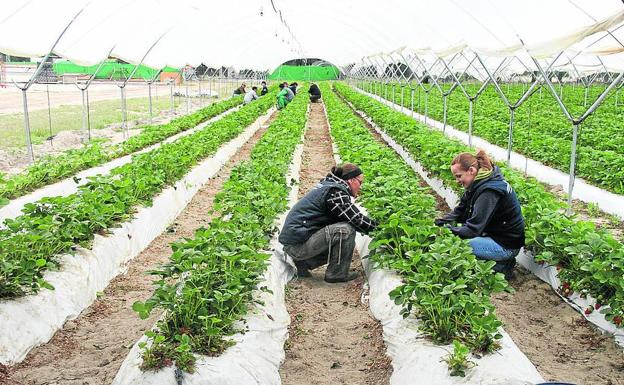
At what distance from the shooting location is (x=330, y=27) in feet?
89.3

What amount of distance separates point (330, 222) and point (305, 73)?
63.7 metres

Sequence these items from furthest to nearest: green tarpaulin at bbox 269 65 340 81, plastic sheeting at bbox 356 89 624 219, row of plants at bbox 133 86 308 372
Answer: green tarpaulin at bbox 269 65 340 81 < plastic sheeting at bbox 356 89 624 219 < row of plants at bbox 133 86 308 372

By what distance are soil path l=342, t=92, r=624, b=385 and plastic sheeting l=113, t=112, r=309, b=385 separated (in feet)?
5.76

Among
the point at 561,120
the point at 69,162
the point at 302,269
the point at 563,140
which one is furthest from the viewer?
the point at 561,120

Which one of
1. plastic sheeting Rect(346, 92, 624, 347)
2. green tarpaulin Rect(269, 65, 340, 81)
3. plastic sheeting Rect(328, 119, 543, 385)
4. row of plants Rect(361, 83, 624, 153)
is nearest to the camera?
plastic sheeting Rect(328, 119, 543, 385)

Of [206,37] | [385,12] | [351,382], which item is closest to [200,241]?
[351,382]

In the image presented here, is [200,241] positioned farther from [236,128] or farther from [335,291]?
[236,128]

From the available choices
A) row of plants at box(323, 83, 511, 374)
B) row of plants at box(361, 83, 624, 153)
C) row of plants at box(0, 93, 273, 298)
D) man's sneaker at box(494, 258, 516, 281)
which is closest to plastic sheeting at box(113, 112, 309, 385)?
row of plants at box(323, 83, 511, 374)

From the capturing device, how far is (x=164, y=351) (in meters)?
3.59

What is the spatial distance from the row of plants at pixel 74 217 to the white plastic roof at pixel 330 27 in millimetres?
2846

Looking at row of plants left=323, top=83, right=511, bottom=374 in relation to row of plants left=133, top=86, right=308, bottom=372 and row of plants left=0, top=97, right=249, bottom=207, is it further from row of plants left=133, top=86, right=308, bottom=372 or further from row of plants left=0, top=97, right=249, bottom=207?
row of plants left=0, top=97, right=249, bottom=207

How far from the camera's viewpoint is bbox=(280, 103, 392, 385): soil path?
4285 mm

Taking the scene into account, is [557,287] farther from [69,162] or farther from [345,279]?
[69,162]

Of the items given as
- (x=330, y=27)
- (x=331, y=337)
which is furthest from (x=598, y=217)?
(x=330, y=27)
